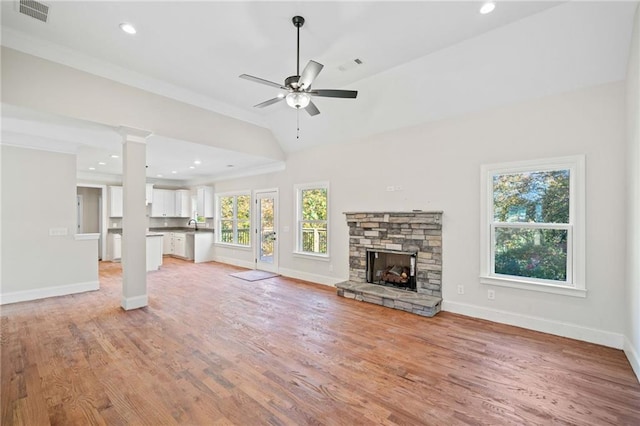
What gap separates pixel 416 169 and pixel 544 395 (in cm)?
319

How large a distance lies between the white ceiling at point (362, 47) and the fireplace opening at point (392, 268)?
7.36 feet

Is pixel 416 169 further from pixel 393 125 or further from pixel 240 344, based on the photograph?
pixel 240 344

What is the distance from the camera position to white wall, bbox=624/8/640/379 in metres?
2.43

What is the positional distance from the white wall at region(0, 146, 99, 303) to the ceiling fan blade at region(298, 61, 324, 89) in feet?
16.4

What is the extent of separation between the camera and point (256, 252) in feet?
25.0

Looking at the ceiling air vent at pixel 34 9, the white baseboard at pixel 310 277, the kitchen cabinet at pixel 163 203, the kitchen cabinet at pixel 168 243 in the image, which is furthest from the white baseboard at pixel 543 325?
the kitchen cabinet at pixel 163 203

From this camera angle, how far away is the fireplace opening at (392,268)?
473cm

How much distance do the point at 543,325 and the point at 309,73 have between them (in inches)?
157

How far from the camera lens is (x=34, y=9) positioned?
2793 millimetres

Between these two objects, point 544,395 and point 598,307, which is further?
point 598,307

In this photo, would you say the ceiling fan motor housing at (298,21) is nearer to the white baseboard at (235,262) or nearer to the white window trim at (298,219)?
the white window trim at (298,219)

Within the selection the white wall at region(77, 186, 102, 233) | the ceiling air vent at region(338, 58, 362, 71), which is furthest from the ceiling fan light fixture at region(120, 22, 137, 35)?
the white wall at region(77, 186, 102, 233)

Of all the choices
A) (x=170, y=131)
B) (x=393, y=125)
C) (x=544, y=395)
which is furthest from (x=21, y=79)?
(x=544, y=395)

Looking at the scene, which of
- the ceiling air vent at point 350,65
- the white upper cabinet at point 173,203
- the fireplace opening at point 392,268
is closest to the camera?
the ceiling air vent at point 350,65
